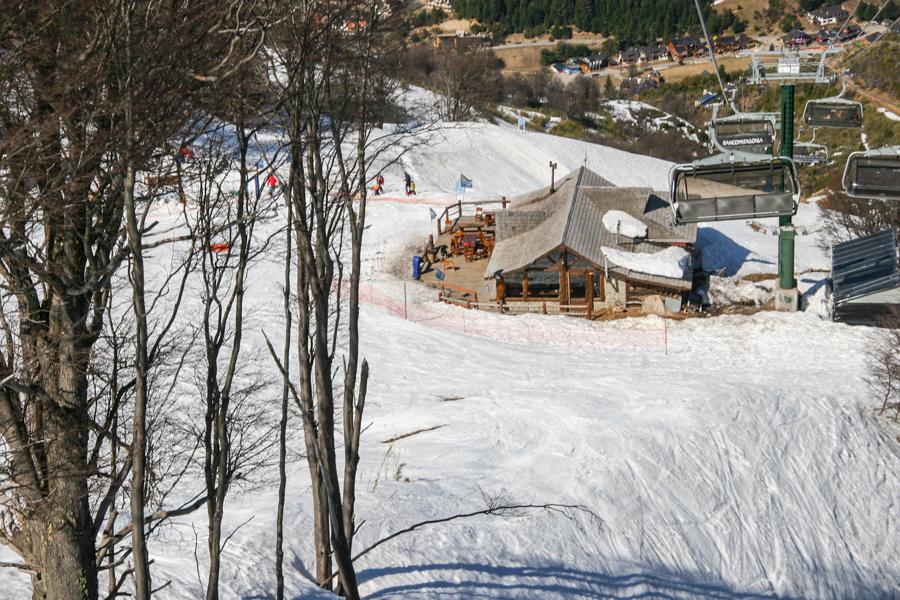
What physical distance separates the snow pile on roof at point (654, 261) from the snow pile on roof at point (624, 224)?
1.18m

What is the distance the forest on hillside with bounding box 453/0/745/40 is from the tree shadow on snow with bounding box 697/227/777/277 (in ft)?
324

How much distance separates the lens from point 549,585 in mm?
15047

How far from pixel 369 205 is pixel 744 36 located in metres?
91.6

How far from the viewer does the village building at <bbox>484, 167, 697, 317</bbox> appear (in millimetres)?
29000

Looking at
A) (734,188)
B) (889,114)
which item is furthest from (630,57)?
(734,188)

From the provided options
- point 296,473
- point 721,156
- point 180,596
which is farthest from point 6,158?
point 296,473

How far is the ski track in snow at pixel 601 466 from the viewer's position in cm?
1487

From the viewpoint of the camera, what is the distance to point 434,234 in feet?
117

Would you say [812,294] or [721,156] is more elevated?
[721,156]

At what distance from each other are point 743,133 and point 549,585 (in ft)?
23.5

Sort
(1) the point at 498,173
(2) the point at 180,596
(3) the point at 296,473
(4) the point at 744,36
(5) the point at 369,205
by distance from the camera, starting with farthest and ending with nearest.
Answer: (4) the point at 744,36, (1) the point at 498,173, (5) the point at 369,205, (3) the point at 296,473, (2) the point at 180,596

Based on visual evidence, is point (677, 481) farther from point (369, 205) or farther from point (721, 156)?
point (369, 205)

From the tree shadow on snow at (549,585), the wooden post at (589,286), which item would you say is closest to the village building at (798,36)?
the wooden post at (589,286)

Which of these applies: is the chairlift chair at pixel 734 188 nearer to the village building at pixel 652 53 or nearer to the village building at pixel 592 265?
the village building at pixel 592 265
